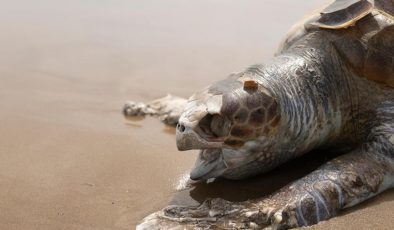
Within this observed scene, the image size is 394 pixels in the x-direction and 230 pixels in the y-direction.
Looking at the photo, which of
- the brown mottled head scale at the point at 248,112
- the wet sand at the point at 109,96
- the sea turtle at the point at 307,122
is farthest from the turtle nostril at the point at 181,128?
the wet sand at the point at 109,96

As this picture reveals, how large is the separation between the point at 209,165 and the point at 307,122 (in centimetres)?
57

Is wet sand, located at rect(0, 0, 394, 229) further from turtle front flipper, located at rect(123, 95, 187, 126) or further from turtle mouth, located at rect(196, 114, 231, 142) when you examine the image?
turtle mouth, located at rect(196, 114, 231, 142)

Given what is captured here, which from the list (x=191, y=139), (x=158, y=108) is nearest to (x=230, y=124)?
(x=191, y=139)

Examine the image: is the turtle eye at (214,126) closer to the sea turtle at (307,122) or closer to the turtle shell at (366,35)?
the sea turtle at (307,122)

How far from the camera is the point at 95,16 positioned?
706 centimetres

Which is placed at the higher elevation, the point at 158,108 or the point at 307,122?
the point at 307,122

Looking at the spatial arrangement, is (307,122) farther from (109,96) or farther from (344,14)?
(109,96)

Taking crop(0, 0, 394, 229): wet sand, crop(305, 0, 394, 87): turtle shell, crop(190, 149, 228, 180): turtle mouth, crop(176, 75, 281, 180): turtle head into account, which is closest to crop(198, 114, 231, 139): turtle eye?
crop(176, 75, 281, 180): turtle head

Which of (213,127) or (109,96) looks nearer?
(213,127)

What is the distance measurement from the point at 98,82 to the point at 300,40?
215cm

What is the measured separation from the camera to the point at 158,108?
13.0 ft

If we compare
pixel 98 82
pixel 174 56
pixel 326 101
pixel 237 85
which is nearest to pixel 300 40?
pixel 326 101

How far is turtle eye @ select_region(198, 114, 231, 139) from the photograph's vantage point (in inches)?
91.7

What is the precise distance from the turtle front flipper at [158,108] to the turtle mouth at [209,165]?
125 centimetres
